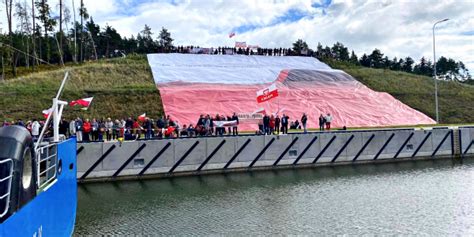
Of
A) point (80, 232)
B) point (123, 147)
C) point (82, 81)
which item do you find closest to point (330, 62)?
point (82, 81)

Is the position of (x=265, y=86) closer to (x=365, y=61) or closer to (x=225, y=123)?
(x=225, y=123)

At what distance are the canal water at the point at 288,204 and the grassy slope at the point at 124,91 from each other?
61.0ft

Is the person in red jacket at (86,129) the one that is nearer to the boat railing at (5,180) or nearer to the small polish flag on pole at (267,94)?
the small polish flag on pole at (267,94)

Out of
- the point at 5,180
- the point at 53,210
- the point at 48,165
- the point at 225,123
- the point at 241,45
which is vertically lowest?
the point at 53,210

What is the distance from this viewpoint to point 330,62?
67.9 m

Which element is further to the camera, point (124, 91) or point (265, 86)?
point (265, 86)

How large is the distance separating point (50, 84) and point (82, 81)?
3.31 metres

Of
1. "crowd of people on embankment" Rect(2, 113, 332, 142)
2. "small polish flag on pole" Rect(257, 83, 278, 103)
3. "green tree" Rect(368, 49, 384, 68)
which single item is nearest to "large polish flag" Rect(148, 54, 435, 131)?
"small polish flag on pole" Rect(257, 83, 278, 103)

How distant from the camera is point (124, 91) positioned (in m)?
45.9

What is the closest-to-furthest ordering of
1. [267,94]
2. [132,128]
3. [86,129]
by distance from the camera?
[86,129]
[132,128]
[267,94]

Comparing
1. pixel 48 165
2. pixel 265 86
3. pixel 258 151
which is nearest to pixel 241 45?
pixel 265 86

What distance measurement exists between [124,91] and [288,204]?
30983 mm

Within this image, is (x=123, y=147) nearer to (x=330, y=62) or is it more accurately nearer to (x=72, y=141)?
(x=72, y=141)

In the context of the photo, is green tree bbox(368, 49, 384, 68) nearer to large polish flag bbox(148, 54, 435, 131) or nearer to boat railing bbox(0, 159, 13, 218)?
large polish flag bbox(148, 54, 435, 131)
